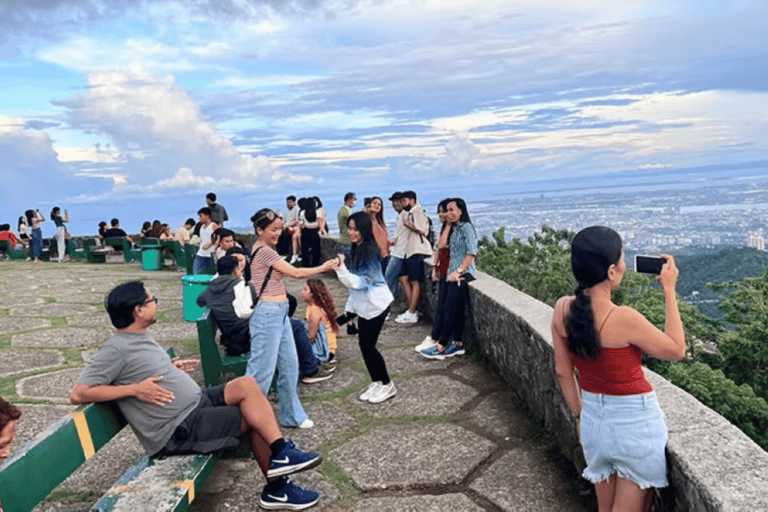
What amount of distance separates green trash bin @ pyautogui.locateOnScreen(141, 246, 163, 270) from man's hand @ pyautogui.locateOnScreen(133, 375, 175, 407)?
13911mm

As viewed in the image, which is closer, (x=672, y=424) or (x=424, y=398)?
(x=672, y=424)

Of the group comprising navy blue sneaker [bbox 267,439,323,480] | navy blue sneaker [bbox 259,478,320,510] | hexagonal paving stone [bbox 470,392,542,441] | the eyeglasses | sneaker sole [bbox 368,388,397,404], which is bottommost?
hexagonal paving stone [bbox 470,392,542,441]

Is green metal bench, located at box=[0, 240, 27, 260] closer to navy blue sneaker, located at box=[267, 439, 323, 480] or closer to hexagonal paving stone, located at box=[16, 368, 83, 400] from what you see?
hexagonal paving stone, located at box=[16, 368, 83, 400]

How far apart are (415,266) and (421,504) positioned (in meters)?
4.88

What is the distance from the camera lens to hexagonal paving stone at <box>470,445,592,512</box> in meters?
3.92

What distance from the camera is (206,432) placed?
12.8ft

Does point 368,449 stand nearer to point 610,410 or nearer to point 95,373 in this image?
point 95,373

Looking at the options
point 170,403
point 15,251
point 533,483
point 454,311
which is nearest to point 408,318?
point 454,311

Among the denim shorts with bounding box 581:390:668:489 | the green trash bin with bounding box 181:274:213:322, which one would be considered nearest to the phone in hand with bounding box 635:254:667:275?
the denim shorts with bounding box 581:390:668:489

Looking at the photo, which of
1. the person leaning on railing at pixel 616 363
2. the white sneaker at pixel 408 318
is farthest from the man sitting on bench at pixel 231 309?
the person leaning on railing at pixel 616 363

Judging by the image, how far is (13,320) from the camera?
9820 millimetres

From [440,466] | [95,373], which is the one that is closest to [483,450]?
[440,466]

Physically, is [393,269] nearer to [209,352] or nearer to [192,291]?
[192,291]

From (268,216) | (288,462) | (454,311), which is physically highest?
(268,216)
